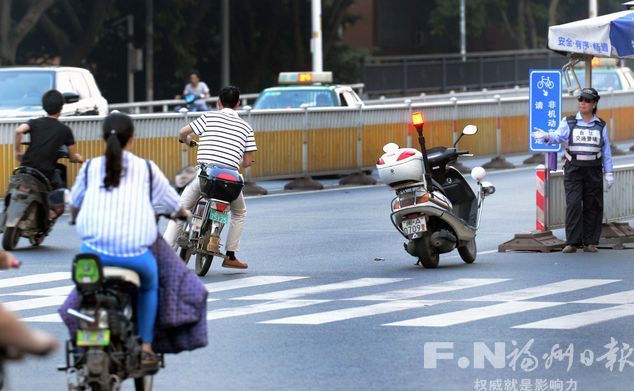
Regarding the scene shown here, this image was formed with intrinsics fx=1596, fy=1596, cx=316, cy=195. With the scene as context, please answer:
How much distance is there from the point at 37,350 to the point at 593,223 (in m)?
12.6

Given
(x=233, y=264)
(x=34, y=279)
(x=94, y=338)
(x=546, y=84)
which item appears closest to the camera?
(x=94, y=338)

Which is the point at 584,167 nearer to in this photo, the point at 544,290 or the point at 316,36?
the point at 544,290

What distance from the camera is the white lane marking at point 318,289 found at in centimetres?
1327

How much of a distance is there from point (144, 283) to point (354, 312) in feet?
14.1

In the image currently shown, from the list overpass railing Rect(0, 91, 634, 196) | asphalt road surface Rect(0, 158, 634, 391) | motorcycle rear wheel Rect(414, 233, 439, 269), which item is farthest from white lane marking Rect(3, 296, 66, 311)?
overpass railing Rect(0, 91, 634, 196)

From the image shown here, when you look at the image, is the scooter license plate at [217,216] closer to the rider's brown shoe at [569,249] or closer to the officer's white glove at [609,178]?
the rider's brown shoe at [569,249]

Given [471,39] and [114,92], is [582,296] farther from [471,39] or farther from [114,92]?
[471,39]

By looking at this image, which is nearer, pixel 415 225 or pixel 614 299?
pixel 614 299

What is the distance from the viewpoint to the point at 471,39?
80.4 m

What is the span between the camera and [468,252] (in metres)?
15.8

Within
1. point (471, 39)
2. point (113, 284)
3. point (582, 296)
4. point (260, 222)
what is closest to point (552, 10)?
point (471, 39)

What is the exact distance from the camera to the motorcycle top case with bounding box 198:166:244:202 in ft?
47.4

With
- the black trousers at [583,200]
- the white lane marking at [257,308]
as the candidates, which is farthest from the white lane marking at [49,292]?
the black trousers at [583,200]

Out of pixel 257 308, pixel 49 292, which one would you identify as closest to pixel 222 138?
pixel 49 292
